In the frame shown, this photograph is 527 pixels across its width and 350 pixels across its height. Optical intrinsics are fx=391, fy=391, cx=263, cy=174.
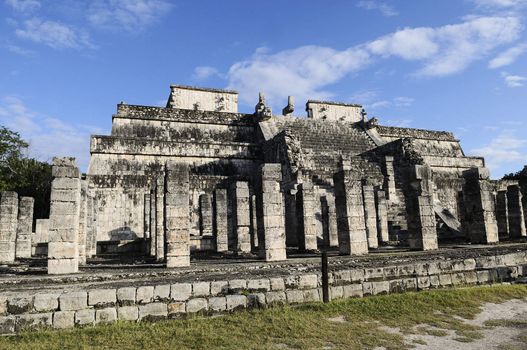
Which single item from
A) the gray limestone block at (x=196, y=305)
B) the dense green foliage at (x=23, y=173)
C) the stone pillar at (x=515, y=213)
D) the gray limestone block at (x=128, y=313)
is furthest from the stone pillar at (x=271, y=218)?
the dense green foliage at (x=23, y=173)

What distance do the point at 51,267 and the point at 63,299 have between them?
3.66 m

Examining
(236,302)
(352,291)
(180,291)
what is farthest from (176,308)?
(352,291)

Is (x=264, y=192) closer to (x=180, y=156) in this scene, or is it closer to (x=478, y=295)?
(x=478, y=295)

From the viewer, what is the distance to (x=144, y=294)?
21.7ft

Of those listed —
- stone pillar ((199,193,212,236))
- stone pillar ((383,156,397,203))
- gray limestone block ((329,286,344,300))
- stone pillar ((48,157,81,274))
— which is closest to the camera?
gray limestone block ((329,286,344,300))

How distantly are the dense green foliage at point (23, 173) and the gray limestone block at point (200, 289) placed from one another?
30448 mm

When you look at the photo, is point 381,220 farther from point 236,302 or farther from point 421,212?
point 236,302

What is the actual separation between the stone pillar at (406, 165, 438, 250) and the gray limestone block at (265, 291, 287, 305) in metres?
7.40

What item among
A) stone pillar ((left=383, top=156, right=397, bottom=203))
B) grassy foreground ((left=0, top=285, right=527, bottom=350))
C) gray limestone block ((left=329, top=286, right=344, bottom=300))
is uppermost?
Answer: stone pillar ((left=383, top=156, right=397, bottom=203))

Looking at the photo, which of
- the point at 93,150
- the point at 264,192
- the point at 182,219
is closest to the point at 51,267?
the point at 182,219

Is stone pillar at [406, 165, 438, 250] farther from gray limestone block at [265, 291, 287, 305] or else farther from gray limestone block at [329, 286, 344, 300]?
gray limestone block at [265, 291, 287, 305]

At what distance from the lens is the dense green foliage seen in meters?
32.4

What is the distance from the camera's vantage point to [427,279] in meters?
8.74

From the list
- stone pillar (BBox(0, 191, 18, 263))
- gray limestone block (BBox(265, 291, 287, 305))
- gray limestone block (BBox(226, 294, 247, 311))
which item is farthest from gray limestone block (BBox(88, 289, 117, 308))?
stone pillar (BBox(0, 191, 18, 263))
